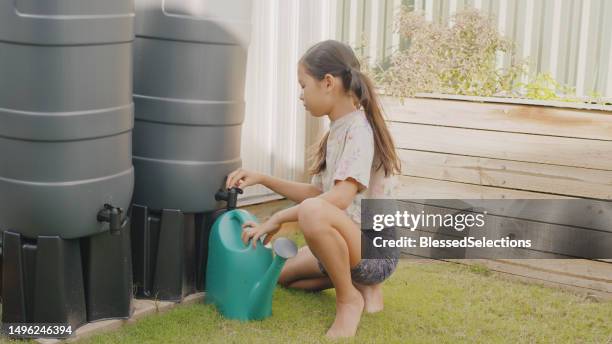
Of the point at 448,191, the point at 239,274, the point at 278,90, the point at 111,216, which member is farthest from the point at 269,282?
the point at 278,90

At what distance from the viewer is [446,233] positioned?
402cm

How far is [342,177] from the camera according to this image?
9.46ft

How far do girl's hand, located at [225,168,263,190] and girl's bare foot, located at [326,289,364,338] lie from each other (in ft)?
1.82

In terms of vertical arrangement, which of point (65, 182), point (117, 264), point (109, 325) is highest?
point (65, 182)

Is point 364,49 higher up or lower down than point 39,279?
higher up

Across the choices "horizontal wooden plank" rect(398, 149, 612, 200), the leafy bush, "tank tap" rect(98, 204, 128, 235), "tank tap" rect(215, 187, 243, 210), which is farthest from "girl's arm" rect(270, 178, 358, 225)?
the leafy bush

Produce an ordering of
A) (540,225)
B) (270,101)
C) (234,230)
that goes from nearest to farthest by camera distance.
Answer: (234,230)
(540,225)
(270,101)

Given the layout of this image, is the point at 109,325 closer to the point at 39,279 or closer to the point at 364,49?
the point at 39,279

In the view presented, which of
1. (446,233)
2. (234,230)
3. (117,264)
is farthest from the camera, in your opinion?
(446,233)

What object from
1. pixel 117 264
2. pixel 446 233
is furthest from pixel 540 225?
pixel 117 264

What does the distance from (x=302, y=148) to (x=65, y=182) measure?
215 cm

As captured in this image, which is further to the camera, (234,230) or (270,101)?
(270,101)

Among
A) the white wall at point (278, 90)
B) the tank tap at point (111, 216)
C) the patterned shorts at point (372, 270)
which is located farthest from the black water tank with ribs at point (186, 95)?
the white wall at point (278, 90)

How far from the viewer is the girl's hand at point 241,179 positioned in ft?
10.1
